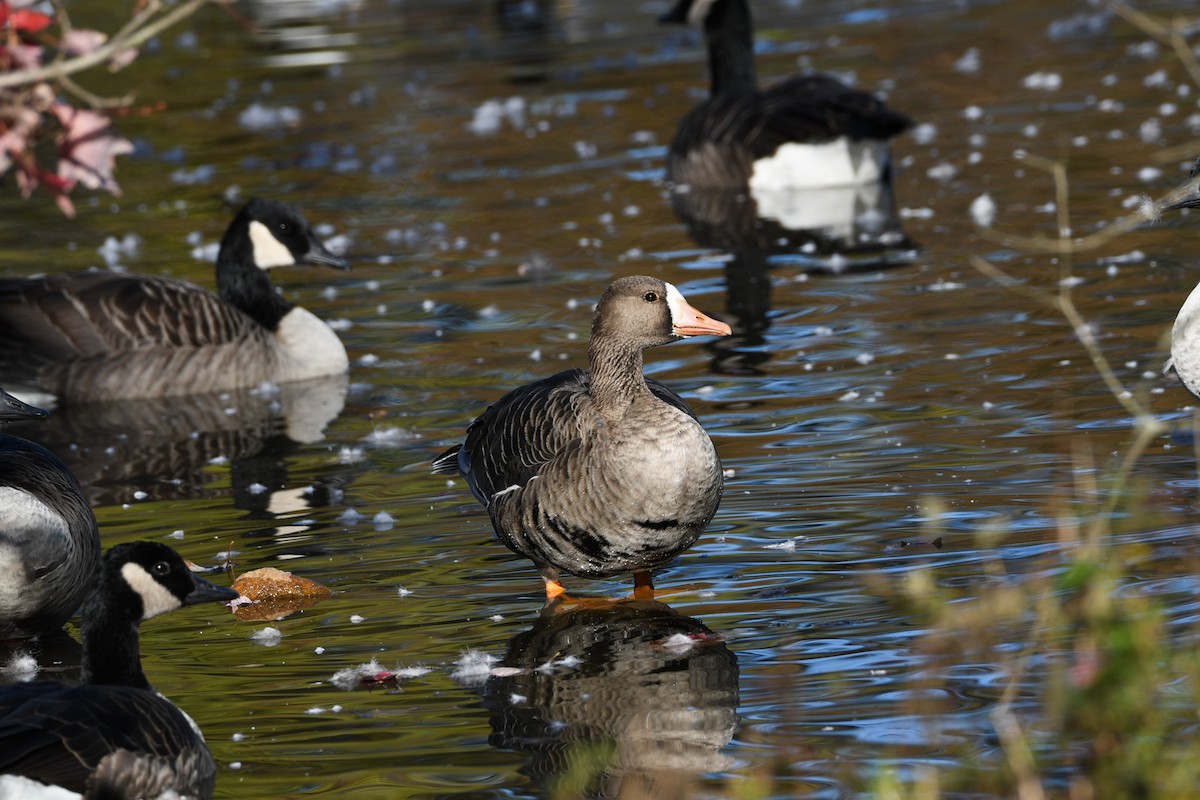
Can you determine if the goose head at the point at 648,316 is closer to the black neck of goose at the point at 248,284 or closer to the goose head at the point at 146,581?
the goose head at the point at 146,581

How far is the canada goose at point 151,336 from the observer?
42.4ft

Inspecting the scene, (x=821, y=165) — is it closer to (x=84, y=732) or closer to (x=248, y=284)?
(x=248, y=284)

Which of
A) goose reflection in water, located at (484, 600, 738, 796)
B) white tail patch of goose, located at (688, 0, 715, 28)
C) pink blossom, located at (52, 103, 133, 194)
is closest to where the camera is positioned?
goose reflection in water, located at (484, 600, 738, 796)

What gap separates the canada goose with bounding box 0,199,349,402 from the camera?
12.9m

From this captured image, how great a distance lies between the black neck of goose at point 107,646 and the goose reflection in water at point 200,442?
3019 millimetres

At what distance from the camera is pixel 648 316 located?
26.9 ft

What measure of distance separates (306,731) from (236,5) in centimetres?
2733

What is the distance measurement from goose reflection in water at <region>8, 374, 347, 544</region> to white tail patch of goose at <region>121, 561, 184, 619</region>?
279 cm

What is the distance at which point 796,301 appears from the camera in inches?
543

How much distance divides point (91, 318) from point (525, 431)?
5770 millimetres

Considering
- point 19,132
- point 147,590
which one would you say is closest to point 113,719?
point 147,590

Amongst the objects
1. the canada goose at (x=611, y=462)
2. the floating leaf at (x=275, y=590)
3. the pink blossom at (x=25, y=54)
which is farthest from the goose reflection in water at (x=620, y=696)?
the pink blossom at (x=25, y=54)

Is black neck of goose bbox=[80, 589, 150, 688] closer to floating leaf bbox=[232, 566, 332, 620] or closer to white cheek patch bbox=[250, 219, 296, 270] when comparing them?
floating leaf bbox=[232, 566, 332, 620]

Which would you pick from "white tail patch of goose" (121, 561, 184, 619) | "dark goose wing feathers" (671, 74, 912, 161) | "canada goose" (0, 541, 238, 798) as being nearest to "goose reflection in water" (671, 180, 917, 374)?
"dark goose wing feathers" (671, 74, 912, 161)
